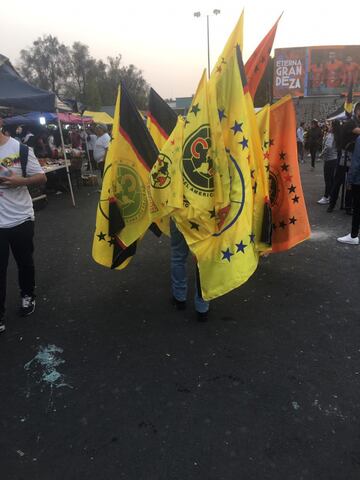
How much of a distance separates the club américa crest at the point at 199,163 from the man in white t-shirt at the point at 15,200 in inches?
59.0

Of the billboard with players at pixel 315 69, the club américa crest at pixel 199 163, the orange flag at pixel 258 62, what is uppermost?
the billboard with players at pixel 315 69

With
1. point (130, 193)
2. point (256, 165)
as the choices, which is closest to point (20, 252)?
point (130, 193)

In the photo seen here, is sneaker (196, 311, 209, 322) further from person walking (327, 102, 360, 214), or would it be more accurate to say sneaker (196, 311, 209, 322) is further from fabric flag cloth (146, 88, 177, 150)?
person walking (327, 102, 360, 214)

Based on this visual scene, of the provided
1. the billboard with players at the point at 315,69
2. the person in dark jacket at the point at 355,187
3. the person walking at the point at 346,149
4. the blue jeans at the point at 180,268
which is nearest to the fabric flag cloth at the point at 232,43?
the blue jeans at the point at 180,268

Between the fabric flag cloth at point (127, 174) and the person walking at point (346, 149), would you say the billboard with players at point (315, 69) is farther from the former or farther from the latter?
the fabric flag cloth at point (127, 174)

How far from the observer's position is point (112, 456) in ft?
6.87

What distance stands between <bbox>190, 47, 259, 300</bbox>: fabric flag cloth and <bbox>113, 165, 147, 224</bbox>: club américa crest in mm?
825

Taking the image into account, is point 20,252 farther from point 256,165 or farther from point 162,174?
point 256,165

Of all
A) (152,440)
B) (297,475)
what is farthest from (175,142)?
(297,475)

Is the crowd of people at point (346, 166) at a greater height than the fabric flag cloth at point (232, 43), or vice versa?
the fabric flag cloth at point (232, 43)

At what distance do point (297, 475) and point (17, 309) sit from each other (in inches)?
123

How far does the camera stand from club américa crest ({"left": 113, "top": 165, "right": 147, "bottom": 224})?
3.49 metres

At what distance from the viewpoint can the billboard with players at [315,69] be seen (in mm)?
30156

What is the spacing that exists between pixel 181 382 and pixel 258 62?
2972 millimetres
